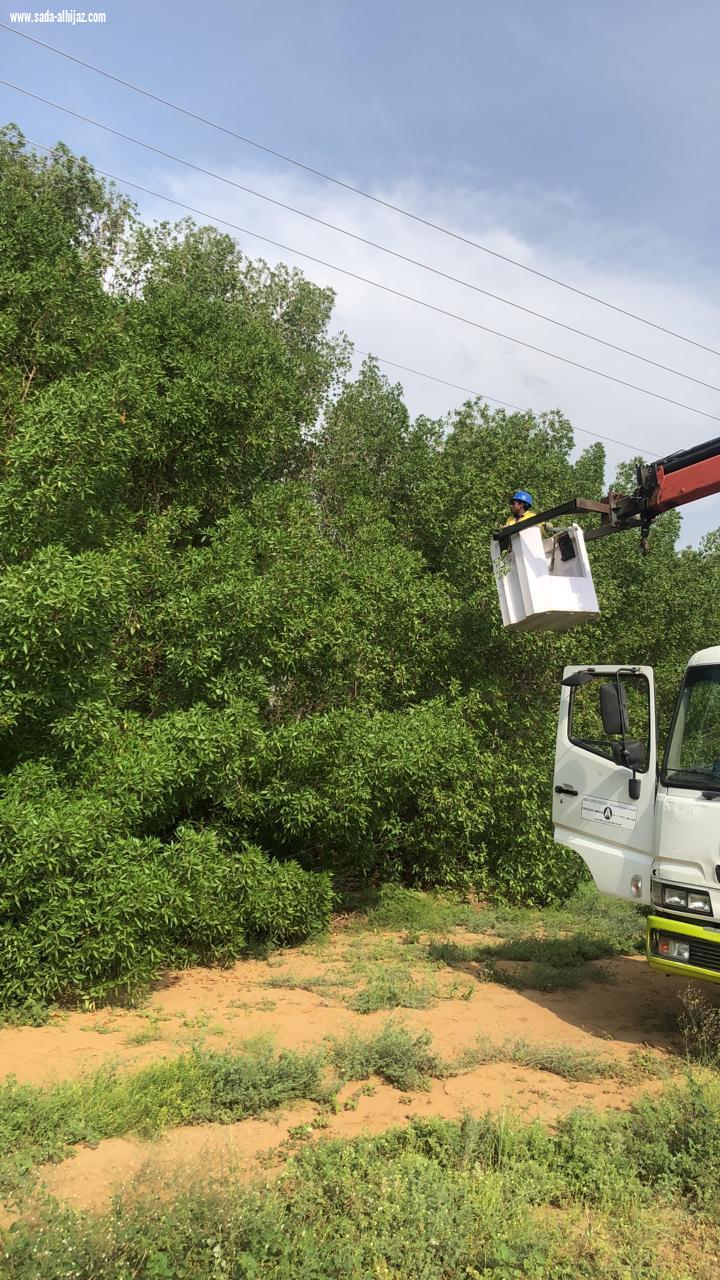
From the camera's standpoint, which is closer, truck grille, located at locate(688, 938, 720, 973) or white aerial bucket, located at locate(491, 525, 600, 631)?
truck grille, located at locate(688, 938, 720, 973)

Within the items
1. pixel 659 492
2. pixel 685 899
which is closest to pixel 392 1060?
pixel 685 899

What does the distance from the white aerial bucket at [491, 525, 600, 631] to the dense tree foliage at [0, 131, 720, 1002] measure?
2.54 meters

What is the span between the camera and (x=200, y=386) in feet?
34.0

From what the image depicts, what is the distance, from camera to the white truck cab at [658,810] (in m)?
5.43

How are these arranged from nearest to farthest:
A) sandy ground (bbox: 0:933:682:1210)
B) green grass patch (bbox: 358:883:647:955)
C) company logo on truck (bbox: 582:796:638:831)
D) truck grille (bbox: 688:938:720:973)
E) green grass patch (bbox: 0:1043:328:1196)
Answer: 1. sandy ground (bbox: 0:933:682:1210)
2. green grass patch (bbox: 0:1043:328:1196)
3. truck grille (bbox: 688:938:720:973)
4. company logo on truck (bbox: 582:796:638:831)
5. green grass patch (bbox: 358:883:647:955)

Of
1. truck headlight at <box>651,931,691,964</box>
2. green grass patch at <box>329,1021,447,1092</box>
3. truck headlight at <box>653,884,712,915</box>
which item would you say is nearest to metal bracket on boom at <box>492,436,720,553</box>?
truck headlight at <box>653,884,712,915</box>

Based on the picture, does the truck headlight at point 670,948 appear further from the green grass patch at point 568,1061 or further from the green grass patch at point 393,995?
the green grass patch at point 393,995

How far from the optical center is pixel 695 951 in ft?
17.9

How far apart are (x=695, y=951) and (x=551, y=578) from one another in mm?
3418

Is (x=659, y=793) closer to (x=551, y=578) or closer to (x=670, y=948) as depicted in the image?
(x=670, y=948)

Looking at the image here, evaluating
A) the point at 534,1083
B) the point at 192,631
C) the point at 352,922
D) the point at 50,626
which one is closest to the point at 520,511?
the point at 192,631

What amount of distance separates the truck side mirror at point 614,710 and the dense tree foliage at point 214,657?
12.3ft

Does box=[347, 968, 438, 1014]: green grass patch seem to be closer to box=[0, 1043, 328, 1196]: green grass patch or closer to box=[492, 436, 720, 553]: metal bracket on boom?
box=[0, 1043, 328, 1196]: green grass patch

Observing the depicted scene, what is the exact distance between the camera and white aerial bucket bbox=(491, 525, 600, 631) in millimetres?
7582
